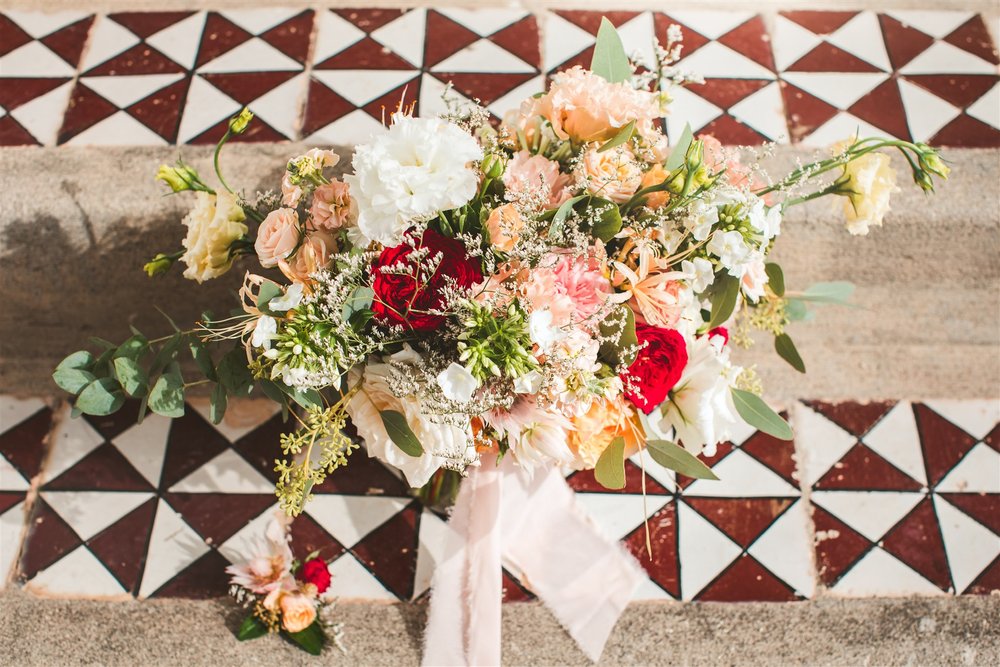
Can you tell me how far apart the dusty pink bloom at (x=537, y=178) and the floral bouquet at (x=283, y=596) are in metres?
0.59

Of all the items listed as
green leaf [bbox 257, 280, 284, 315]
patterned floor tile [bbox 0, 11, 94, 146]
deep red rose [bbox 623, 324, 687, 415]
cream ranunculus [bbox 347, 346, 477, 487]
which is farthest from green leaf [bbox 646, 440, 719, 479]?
patterned floor tile [bbox 0, 11, 94, 146]

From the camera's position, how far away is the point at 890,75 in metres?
1.48

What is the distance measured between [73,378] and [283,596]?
0.38 m

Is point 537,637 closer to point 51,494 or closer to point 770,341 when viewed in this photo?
point 770,341

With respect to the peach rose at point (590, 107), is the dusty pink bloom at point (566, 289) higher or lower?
lower

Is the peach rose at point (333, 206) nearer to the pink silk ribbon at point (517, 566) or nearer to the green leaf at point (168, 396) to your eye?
the green leaf at point (168, 396)

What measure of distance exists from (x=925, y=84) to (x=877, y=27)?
0.16m

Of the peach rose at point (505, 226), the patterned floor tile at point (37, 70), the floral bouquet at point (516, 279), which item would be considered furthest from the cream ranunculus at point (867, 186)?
the patterned floor tile at point (37, 70)

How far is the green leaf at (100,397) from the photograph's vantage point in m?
0.97

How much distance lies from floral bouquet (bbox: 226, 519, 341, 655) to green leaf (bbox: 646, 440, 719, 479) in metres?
0.48

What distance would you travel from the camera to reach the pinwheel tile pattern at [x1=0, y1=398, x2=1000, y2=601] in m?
1.17

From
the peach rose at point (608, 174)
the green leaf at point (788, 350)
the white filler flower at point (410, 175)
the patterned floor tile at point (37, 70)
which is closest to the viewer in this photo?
the white filler flower at point (410, 175)

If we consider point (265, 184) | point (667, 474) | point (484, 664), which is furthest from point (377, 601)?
point (265, 184)

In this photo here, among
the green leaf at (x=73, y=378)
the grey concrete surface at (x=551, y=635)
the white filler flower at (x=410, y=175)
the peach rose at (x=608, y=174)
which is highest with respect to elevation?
the white filler flower at (x=410, y=175)
